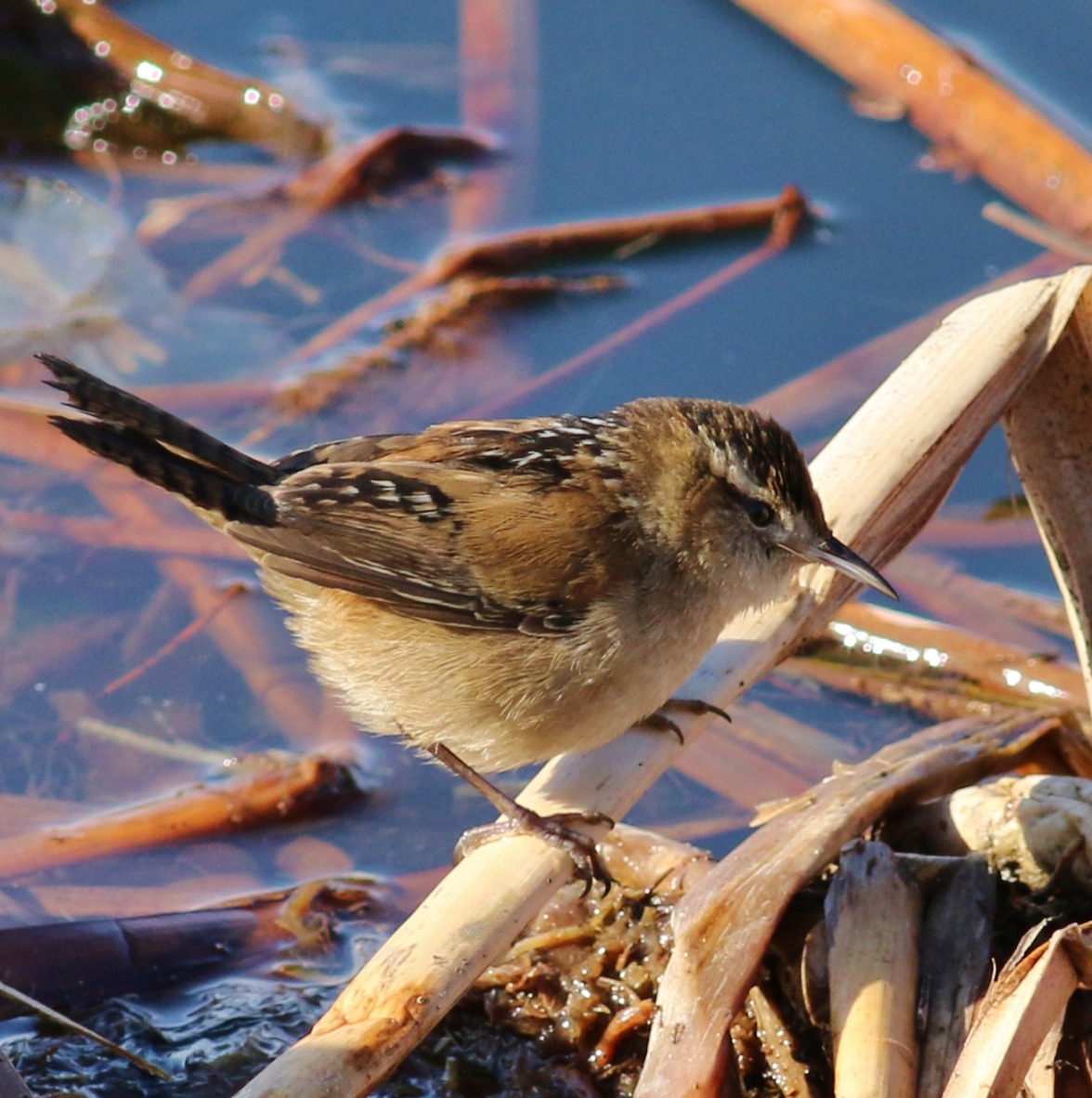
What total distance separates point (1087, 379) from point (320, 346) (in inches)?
147

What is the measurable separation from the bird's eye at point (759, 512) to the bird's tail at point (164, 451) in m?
1.18

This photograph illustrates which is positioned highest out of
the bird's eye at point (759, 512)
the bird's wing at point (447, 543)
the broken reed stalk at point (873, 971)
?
the bird's eye at point (759, 512)

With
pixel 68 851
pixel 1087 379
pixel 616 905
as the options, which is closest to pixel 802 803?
pixel 616 905

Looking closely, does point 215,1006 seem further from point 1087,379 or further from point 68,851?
point 1087,379

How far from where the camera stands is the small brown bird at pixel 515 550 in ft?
12.7

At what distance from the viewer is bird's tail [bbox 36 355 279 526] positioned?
3.76 meters

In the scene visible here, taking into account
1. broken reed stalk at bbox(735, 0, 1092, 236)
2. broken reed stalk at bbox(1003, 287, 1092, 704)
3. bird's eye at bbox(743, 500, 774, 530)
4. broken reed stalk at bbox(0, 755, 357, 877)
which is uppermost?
broken reed stalk at bbox(735, 0, 1092, 236)

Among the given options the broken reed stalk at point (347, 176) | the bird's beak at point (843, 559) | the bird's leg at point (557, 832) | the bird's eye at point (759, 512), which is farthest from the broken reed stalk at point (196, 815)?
the broken reed stalk at point (347, 176)

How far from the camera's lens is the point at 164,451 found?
156 inches

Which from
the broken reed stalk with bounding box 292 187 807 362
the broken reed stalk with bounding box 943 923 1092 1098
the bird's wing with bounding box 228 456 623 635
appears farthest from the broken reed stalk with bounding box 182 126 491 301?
the broken reed stalk with bounding box 943 923 1092 1098

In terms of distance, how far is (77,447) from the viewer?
6.53 metres

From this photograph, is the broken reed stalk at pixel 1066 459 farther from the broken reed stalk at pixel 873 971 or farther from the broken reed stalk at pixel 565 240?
the broken reed stalk at pixel 565 240

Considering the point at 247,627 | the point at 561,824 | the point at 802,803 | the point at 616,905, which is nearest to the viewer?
the point at 561,824

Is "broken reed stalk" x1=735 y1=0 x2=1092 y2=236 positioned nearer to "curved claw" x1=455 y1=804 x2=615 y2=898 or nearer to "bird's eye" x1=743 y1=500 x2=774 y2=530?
"bird's eye" x1=743 y1=500 x2=774 y2=530
